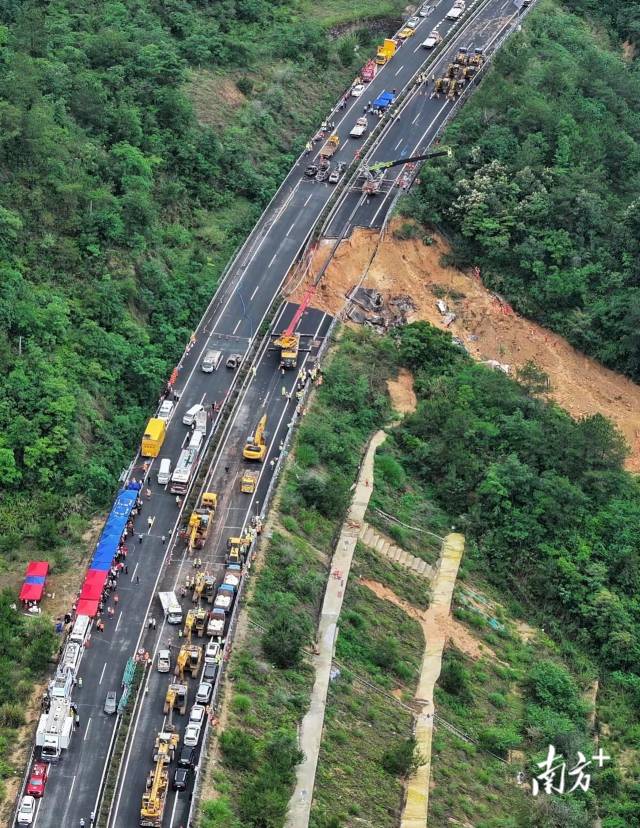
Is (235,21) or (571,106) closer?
(571,106)

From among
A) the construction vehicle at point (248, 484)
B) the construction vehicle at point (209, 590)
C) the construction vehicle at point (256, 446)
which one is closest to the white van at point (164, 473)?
the construction vehicle at point (248, 484)

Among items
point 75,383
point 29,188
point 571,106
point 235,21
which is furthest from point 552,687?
point 235,21

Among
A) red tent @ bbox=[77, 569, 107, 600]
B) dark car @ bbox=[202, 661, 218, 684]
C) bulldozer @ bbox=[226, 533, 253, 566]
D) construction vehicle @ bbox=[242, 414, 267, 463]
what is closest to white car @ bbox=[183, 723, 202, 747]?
dark car @ bbox=[202, 661, 218, 684]

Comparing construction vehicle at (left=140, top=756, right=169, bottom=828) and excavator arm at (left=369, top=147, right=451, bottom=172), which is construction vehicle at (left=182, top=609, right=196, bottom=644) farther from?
excavator arm at (left=369, top=147, right=451, bottom=172)

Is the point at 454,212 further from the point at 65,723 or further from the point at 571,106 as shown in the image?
the point at 65,723

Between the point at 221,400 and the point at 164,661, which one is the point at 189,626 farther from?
the point at 221,400

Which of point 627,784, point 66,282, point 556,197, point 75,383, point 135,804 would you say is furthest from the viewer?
point 556,197
